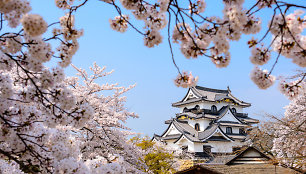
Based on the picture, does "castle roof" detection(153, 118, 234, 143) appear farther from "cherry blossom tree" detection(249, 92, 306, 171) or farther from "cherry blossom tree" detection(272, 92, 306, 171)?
"cherry blossom tree" detection(249, 92, 306, 171)

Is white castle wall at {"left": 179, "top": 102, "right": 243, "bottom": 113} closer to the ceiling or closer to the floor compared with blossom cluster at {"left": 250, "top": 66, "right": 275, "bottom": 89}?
closer to the ceiling

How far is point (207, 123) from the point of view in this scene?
3884 centimetres

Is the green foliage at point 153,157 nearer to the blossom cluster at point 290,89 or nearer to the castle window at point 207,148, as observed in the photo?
the blossom cluster at point 290,89

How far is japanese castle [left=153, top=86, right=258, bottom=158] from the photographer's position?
35.4m

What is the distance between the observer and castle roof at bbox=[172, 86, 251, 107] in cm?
3947

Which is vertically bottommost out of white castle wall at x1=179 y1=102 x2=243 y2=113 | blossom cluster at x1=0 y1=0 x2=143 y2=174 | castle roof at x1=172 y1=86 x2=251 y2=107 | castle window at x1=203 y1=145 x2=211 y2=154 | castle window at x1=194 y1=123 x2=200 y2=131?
blossom cluster at x1=0 y1=0 x2=143 y2=174

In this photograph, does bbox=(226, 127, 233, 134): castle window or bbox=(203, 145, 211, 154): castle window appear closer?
bbox=(203, 145, 211, 154): castle window

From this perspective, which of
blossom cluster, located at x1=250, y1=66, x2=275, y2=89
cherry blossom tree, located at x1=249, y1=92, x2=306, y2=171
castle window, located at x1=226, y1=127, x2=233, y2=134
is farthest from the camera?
castle window, located at x1=226, y1=127, x2=233, y2=134

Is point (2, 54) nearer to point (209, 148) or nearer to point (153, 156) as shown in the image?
point (153, 156)

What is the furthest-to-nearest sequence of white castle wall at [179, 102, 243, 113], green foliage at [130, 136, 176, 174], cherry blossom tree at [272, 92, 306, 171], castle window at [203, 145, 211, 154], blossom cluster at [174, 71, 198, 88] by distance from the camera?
white castle wall at [179, 102, 243, 113] < castle window at [203, 145, 211, 154] < green foliage at [130, 136, 176, 174] < cherry blossom tree at [272, 92, 306, 171] < blossom cluster at [174, 71, 198, 88]

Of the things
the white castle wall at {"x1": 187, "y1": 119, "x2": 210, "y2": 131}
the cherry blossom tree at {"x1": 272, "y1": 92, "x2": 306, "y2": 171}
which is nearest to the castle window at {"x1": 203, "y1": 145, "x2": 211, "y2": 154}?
the white castle wall at {"x1": 187, "y1": 119, "x2": 210, "y2": 131}

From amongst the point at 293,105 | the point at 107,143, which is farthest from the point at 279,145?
the point at 107,143

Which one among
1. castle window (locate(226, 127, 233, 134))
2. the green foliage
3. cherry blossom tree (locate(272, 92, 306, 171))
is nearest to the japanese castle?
castle window (locate(226, 127, 233, 134))

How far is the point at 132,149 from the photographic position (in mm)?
10906
